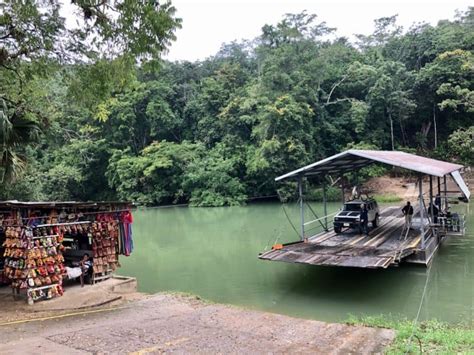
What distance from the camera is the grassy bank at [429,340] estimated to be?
585cm

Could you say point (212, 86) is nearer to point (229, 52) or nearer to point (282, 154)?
point (282, 154)

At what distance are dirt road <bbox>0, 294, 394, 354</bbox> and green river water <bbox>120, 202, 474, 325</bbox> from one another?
6.43ft

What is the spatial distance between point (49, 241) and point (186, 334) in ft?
13.5

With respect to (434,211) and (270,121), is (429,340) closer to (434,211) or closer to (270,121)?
(434,211)

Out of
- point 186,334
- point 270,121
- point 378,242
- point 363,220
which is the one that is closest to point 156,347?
point 186,334

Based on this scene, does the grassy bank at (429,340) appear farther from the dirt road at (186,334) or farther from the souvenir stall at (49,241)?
the souvenir stall at (49,241)

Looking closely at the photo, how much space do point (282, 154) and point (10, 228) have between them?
2650 centimetres

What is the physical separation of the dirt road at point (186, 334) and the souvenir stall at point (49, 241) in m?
1.54

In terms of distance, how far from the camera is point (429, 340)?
20.7 ft

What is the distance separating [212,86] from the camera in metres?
41.2

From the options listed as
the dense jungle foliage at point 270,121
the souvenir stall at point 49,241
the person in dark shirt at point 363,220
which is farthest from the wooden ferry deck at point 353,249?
the dense jungle foliage at point 270,121

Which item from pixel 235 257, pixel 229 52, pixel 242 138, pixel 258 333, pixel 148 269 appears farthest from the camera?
pixel 229 52

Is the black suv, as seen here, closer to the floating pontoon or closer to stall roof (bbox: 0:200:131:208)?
the floating pontoon

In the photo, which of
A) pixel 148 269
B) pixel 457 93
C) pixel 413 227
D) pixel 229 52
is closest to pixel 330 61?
pixel 457 93
